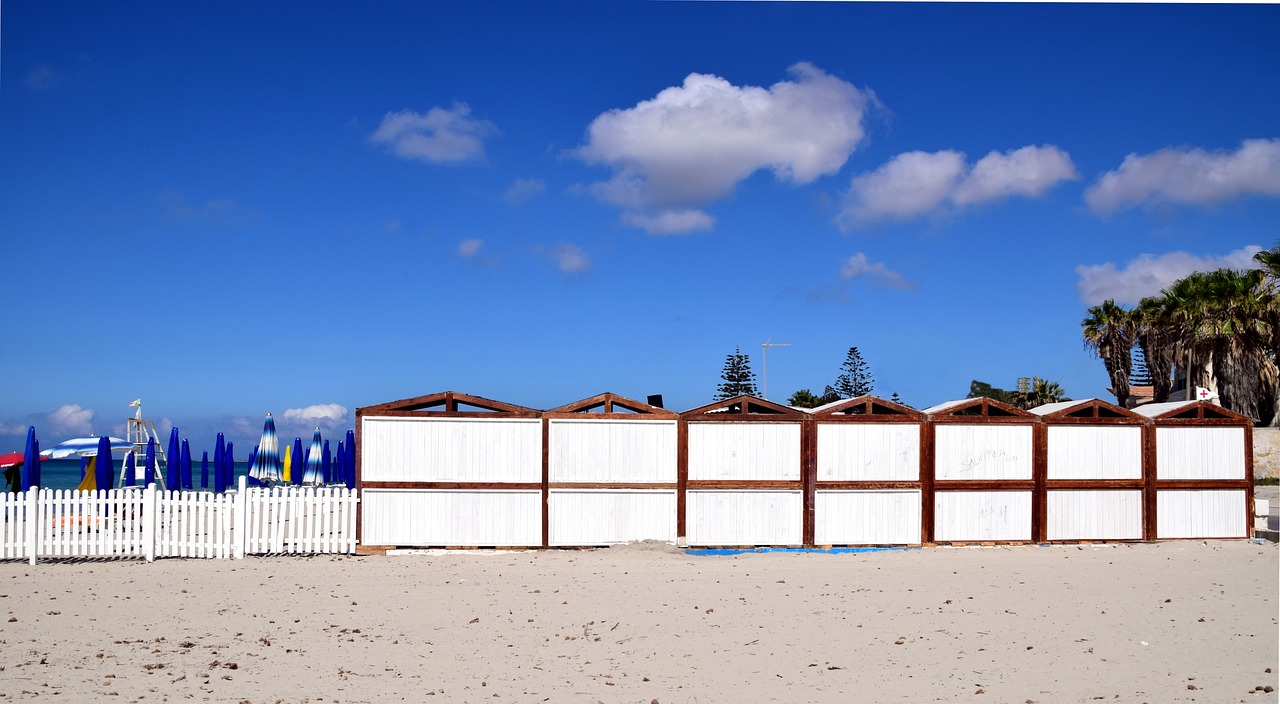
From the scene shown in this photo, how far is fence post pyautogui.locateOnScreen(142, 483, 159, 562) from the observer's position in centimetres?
1620

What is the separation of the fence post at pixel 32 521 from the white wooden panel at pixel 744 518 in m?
10.6

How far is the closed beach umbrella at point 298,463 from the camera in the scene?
107 ft

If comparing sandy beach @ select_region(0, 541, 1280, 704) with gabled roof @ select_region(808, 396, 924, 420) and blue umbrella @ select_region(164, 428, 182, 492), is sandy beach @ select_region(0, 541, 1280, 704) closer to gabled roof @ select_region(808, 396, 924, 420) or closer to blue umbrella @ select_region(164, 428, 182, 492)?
gabled roof @ select_region(808, 396, 924, 420)

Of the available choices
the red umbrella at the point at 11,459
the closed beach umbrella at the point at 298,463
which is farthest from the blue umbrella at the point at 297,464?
the red umbrella at the point at 11,459

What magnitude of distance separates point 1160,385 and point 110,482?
45.3 metres

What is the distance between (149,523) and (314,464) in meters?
16.2

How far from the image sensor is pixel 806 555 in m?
17.4

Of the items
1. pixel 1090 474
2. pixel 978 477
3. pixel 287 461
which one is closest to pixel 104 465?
pixel 287 461

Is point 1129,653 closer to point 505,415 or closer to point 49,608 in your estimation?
point 505,415

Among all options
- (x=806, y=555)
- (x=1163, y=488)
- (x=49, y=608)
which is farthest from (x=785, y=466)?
(x=49, y=608)

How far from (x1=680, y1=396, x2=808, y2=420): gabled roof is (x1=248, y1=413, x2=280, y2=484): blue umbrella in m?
17.1

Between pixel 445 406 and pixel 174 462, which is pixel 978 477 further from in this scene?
pixel 174 462

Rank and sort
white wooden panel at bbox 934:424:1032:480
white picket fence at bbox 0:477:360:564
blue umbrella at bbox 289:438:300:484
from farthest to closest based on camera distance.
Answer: blue umbrella at bbox 289:438:300:484 < white wooden panel at bbox 934:424:1032:480 < white picket fence at bbox 0:477:360:564

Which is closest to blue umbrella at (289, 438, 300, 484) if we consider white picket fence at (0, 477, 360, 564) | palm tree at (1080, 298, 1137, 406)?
white picket fence at (0, 477, 360, 564)
